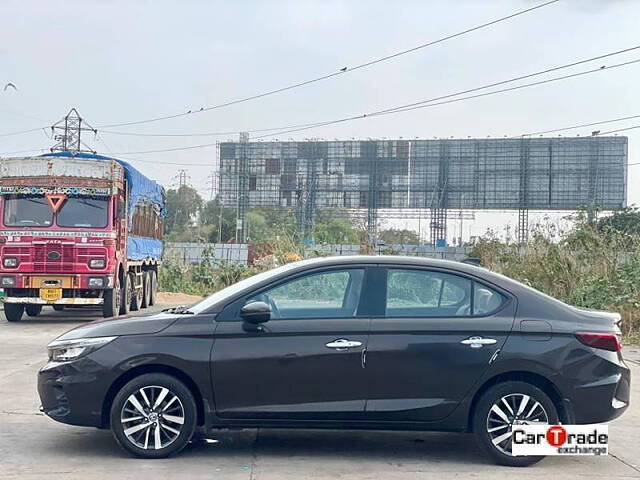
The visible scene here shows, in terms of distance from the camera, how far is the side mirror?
21.8 feet

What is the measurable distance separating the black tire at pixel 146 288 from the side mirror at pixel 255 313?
16587 millimetres

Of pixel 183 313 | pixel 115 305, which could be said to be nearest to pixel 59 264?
pixel 115 305

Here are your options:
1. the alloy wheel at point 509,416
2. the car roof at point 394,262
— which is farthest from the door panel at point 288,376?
the alloy wheel at point 509,416

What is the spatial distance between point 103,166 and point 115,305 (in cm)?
294

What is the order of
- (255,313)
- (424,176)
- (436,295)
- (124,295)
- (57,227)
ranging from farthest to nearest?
1. (424,176)
2. (124,295)
3. (57,227)
4. (436,295)
5. (255,313)

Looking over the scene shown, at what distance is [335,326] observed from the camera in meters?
6.71

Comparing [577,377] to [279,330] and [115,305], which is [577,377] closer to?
[279,330]

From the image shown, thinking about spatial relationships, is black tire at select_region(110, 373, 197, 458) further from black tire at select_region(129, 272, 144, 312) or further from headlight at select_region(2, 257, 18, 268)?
black tire at select_region(129, 272, 144, 312)

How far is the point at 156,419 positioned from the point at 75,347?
34.0 inches

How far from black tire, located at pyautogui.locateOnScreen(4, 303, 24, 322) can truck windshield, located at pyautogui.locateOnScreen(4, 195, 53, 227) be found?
6.54 feet

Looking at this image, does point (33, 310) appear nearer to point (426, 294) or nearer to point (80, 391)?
point (80, 391)

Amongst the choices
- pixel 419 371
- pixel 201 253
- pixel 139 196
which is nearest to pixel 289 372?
pixel 419 371

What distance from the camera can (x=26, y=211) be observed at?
17641 millimetres

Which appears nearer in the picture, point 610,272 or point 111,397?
point 111,397
